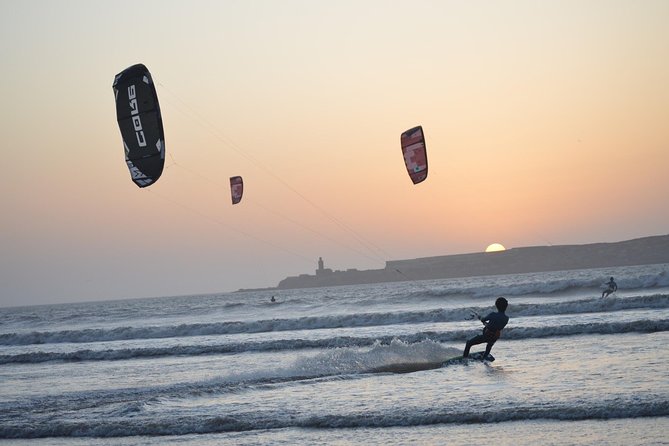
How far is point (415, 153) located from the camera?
24359 mm

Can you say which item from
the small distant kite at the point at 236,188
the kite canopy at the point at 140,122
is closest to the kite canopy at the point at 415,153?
the small distant kite at the point at 236,188

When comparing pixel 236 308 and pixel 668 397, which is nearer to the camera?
pixel 668 397

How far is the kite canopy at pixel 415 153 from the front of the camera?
24188mm

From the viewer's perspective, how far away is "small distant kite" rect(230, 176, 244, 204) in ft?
104

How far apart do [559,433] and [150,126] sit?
9071 mm

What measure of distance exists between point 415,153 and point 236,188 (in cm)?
985

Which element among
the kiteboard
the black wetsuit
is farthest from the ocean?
the black wetsuit

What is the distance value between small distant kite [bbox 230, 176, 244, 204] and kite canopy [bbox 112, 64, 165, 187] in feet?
54.4

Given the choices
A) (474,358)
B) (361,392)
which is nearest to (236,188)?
(474,358)

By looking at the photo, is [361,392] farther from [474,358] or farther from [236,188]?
[236,188]

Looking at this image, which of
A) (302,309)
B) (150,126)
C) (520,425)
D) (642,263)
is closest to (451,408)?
(520,425)

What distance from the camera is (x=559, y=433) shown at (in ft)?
25.5

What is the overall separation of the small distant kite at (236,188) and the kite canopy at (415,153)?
8953mm

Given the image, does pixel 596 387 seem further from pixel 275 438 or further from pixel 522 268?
pixel 522 268
